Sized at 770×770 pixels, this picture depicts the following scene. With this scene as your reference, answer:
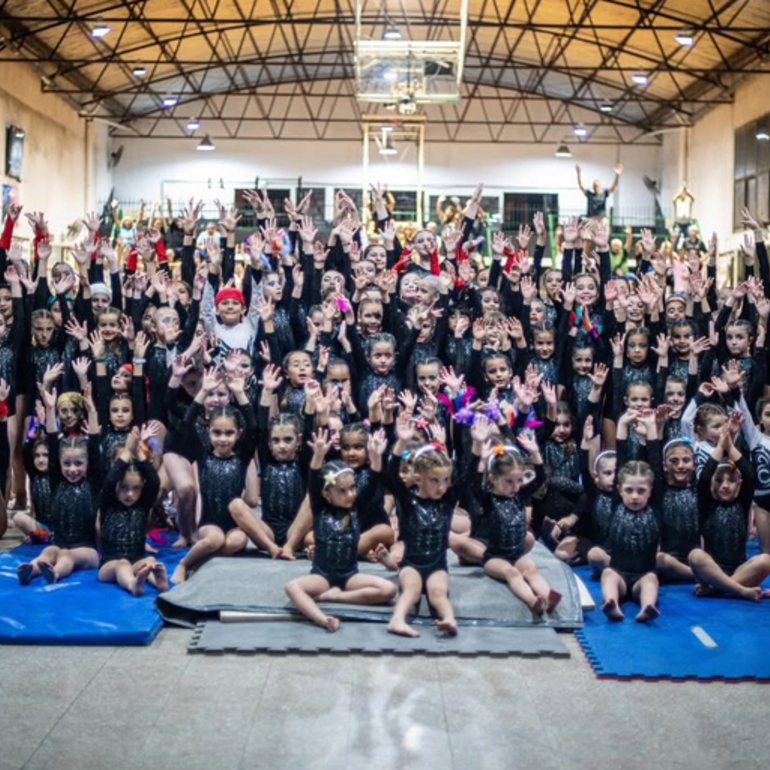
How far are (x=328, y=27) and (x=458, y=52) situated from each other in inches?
354

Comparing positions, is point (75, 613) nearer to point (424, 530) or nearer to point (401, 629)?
point (401, 629)

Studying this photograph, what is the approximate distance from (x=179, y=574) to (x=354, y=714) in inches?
87.1

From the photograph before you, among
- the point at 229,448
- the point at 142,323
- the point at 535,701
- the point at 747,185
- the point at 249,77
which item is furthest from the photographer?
the point at 249,77

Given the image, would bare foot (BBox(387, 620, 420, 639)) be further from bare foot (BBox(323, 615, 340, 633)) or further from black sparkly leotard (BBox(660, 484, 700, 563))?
black sparkly leotard (BBox(660, 484, 700, 563))

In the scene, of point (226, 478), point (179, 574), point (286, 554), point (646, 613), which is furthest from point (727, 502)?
point (179, 574)

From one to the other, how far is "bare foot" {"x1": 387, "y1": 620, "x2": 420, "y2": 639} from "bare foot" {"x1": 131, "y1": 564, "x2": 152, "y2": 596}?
4.83 feet

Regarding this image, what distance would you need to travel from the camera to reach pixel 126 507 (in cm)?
688

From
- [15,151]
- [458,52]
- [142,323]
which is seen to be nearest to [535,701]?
[142,323]

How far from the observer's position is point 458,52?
1880 cm

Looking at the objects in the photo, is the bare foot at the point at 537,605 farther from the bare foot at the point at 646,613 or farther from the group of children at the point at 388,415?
the bare foot at the point at 646,613

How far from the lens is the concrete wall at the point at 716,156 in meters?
24.9

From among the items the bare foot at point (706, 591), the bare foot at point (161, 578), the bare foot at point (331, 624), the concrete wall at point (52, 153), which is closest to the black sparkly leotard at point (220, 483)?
the bare foot at point (161, 578)

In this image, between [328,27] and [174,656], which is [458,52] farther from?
[174,656]

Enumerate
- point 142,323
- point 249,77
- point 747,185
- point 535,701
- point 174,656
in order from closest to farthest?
point 535,701 → point 174,656 → point 142,323 → point 747,185 → point 249,77
